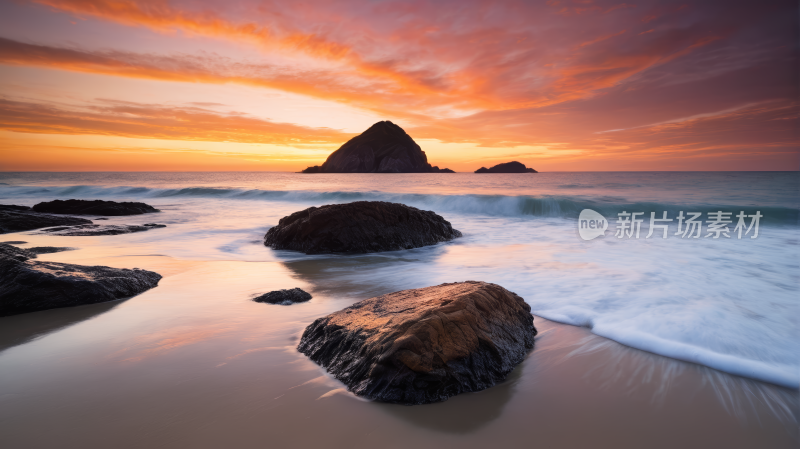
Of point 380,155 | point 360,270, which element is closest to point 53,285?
point 360,270

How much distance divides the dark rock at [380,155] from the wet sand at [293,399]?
324 feet

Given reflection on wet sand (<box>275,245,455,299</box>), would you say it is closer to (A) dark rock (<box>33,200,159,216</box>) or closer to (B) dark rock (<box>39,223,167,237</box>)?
(B) dark rock (<box>39,223,167,237</box>)

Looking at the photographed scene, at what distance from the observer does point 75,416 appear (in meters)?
2.04

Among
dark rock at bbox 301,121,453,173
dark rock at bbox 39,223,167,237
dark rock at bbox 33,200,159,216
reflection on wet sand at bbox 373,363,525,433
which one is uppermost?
dark rock at bbox 301,121,453,173

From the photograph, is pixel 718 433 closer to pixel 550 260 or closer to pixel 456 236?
pixel 550 260

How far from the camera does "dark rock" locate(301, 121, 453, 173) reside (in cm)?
10256

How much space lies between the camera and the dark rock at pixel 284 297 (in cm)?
394

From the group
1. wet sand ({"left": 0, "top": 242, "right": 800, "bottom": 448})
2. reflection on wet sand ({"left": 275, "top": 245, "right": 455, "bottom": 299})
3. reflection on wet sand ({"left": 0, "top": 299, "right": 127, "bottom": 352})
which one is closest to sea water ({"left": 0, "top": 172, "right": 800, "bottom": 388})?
reflection on wet sand ({"left": 275, "top": 245, "right": 455, "bottom": 299})

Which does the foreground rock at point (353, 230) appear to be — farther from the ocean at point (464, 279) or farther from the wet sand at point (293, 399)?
the wet sand at point (293, 399)

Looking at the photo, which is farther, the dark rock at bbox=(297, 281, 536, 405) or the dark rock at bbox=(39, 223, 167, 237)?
the dark rock at bbox=(39, 223, 167, 237)

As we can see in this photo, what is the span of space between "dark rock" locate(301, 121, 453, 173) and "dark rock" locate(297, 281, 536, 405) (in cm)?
9878

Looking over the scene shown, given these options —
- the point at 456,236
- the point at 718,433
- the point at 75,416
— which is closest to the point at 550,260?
the point at 456,236

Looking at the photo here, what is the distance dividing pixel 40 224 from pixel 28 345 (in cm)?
831

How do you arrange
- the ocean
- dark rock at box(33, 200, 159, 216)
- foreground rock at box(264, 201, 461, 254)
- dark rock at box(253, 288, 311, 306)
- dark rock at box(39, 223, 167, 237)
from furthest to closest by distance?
1. dark rock at box(33, 200, 159, 216)
2. dark rock at box(39, 223, 167, 237)
3. foreground rock at box(264, 201, 461, 254)
4. dark rock at box(253, 288, 311, 306)
5. the ocean
